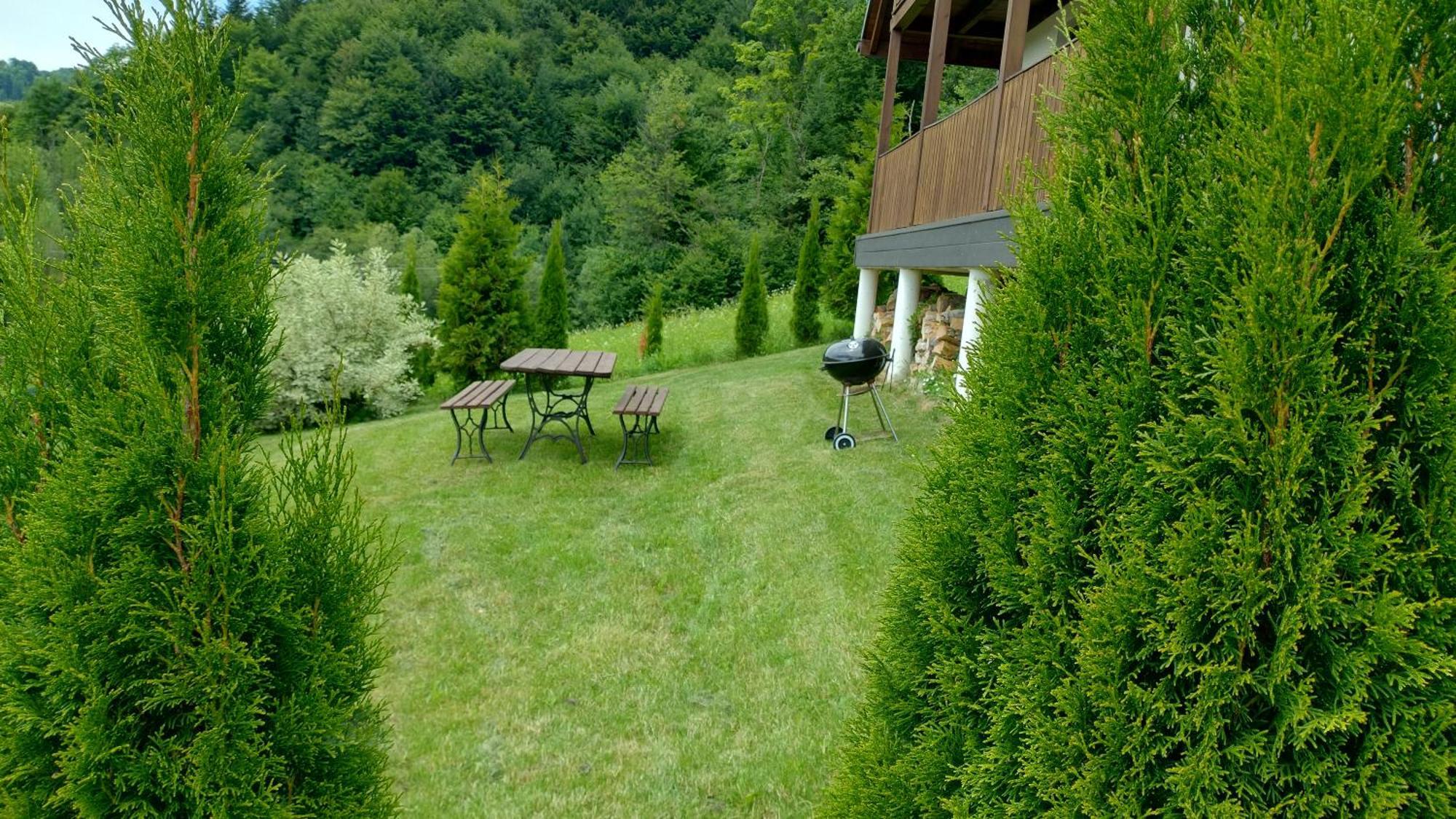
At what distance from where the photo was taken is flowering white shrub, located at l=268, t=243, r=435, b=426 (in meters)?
13.6

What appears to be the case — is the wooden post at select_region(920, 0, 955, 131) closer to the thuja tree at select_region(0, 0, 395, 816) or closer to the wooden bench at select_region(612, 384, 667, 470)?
the wooden bench at select_region(612, 384, 667, 470)

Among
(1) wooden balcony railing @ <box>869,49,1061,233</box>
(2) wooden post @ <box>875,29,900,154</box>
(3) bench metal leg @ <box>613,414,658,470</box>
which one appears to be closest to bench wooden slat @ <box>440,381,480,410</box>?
(3) bench metal leg @ <box>613,414,658,470</box>

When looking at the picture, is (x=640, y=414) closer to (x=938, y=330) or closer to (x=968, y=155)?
(x=938, y=330)

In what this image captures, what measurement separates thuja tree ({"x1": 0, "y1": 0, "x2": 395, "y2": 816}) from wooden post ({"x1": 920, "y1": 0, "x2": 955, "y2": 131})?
7996mm

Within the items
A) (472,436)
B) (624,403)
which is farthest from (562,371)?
(472,436)

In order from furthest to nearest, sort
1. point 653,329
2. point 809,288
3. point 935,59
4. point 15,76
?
point 15,76 → point 653,329 → point 809,288 → point 935,59

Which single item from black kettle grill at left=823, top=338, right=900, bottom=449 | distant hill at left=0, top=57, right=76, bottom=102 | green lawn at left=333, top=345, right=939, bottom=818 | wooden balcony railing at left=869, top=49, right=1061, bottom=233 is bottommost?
green lawn at left=333, top=345, right=939, bottom=818

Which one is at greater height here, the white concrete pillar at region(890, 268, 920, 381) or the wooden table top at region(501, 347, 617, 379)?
the white concrete pillar at region(890, 268, 920, 381)

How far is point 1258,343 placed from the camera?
1.20 metres

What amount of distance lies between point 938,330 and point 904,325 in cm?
69

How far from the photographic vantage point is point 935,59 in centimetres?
845

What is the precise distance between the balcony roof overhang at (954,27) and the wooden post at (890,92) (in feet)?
0.57

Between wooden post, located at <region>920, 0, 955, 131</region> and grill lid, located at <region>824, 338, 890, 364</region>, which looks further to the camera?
wooden post, located at <region>920, 0, 955, 131</region>

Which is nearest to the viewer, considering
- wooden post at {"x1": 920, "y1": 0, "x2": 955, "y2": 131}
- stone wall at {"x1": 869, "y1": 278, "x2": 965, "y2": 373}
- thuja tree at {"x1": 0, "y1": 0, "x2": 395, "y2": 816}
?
thuja tree at {"x1": 0, "y1": 0, "x2": 395, "y2": 816}
